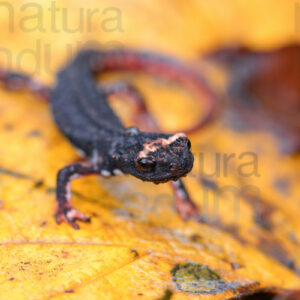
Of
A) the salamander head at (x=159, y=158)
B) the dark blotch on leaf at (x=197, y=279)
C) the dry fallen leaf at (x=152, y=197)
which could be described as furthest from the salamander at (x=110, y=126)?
the dark blotch on leaf at (x=197, y=279)

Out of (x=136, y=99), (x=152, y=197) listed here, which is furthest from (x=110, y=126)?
(x=136, y=99)

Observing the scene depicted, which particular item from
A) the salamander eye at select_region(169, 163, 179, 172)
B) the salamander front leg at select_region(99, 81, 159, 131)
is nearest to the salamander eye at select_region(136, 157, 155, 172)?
the salamander eye at select_region(169, 163, 179, 172)

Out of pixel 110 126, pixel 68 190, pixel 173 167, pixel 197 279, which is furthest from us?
pixel 110 126

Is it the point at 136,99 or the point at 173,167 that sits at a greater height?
the point at 136,99

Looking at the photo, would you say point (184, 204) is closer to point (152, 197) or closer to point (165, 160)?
point (152, 197)

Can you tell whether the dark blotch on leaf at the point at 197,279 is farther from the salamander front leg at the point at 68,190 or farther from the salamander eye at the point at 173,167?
the salamander front leg at the point at 68,190

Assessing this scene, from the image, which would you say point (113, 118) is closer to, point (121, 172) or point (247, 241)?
point (121, 172)

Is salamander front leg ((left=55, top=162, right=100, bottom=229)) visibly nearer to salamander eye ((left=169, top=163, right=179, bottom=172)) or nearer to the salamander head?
the salamander head
